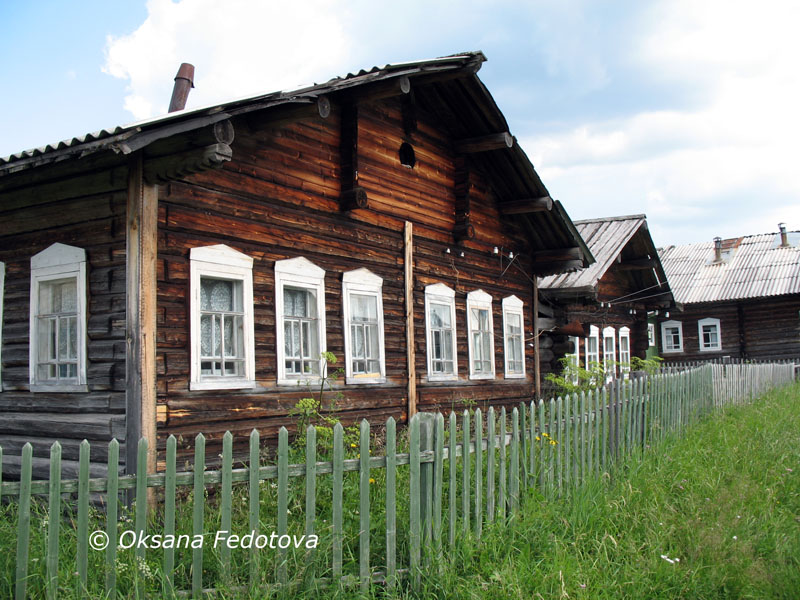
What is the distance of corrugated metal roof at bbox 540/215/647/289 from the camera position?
1623 cm

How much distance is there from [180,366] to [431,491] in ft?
10.4

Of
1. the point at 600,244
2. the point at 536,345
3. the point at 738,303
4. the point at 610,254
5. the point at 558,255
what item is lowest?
the point at 536,345

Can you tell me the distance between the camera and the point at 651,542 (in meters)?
5.34

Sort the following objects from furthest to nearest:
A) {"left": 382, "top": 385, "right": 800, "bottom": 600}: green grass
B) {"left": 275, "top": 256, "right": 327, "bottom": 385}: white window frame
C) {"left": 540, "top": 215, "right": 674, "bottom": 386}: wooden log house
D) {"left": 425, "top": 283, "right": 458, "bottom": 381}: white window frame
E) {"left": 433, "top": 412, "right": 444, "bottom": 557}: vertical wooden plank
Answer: {"left": 540, "top": 215, "right": 674, "bottom": 386}: wooden log house
{"left": 425, "top": 283, "right": 458, "bottom": 381}: white window frame
{"left": 275, "top": 256, "right": 327, "bottom": 385}: white window frame
{"left": 433, "top": 412, "right": 444, "bottom": 557}: vertical wooden plank
{"left": 382, "top": 385, "right": 800, "bottom": 600}: green grass

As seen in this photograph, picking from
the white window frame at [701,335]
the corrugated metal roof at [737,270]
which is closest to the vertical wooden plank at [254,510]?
the corrugated metal roof at [737,270]

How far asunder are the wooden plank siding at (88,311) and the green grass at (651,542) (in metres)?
3.78

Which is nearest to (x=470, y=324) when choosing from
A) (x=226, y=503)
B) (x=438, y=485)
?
(x=438, y=485)

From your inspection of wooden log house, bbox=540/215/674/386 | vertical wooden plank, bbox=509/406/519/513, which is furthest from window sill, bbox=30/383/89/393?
wooden log house, bbox=540/215/674/386

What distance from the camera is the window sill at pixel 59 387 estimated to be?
7.00m

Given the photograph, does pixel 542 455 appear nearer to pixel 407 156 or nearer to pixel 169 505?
pixel 169 505

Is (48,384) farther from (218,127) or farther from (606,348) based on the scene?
(606,348)

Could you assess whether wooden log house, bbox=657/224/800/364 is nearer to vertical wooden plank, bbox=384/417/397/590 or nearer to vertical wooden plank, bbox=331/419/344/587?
vertical wooden plank, bbox=384/417/397/590

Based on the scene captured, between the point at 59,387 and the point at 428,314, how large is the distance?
518cm

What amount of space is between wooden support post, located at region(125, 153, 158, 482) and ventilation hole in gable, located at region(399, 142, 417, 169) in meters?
4.76
